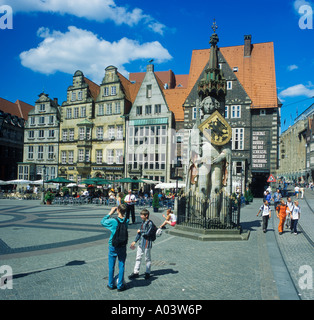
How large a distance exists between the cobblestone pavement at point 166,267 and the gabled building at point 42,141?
1297 inches

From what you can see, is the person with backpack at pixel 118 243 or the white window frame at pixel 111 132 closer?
the person with backpack at pixel 118 243

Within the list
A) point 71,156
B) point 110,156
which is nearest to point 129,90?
point 110,156

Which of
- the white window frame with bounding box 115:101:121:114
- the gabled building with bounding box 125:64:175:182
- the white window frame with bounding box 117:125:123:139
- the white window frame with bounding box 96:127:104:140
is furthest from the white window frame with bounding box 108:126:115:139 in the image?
the gabled building with bounding box 125:64:175:182

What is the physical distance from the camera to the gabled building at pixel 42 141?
142ft

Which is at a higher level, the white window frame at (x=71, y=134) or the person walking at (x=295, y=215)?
the white window frame at (x=71, y=134)

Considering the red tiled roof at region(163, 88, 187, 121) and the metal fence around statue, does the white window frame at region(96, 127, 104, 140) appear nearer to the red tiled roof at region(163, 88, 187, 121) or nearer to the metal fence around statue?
the red tiled roof at region(163, 88, 187, 121)

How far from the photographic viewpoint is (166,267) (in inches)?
291

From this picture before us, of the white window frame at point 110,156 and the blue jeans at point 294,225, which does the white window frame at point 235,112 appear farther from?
the blue jeans at point 294,225

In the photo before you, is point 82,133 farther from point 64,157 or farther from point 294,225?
point 294,225

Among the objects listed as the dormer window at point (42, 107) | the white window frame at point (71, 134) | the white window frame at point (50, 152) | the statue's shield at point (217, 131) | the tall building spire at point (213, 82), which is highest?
the dormer window at point (42, 107)

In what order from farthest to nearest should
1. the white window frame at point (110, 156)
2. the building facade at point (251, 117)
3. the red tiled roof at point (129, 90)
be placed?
the red tiled roof at point (129, 90) → the white window frame at point (110, 156) → the building facade at point (251, 117)

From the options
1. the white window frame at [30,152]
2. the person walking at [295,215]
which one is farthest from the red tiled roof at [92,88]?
the person walking at [295,215]

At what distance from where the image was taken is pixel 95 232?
1221 centimetres
